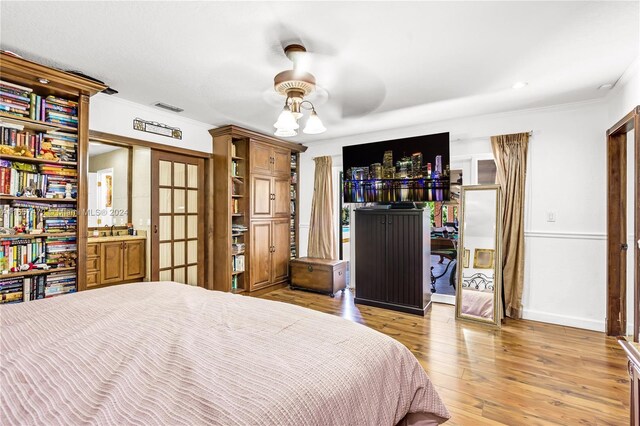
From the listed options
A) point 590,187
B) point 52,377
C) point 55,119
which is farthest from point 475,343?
point 55,119

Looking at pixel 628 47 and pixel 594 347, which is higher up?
pixel 628 47

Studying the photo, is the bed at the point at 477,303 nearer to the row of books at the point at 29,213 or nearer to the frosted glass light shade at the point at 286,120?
the frosted glass light shade at the point at 286,120

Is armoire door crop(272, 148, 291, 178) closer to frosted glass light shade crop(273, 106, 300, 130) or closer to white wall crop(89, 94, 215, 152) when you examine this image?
white wall crop(89, 94, 215, 152)

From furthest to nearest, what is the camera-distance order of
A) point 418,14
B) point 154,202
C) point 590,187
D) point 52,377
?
point 154,202, point 590,187, point 418,14, point 52,377

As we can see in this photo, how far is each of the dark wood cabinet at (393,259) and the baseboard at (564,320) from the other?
3.53 feet

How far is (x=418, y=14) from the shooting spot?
1.80 metres

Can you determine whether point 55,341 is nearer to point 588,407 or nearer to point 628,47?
point 588,407

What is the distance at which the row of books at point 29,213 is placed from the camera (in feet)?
7.73

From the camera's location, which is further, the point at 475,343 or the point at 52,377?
the point at 475,343

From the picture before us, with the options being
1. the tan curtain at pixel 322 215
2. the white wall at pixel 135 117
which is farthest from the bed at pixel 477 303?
the white wall at pixel 135 117

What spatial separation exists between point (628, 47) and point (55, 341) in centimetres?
367

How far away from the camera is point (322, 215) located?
4.83 meters

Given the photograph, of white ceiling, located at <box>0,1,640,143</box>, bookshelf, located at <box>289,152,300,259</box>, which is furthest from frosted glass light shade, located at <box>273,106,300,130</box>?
bookshelf, located at <box>289,152,300,259</box>

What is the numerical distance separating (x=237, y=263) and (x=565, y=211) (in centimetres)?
395
